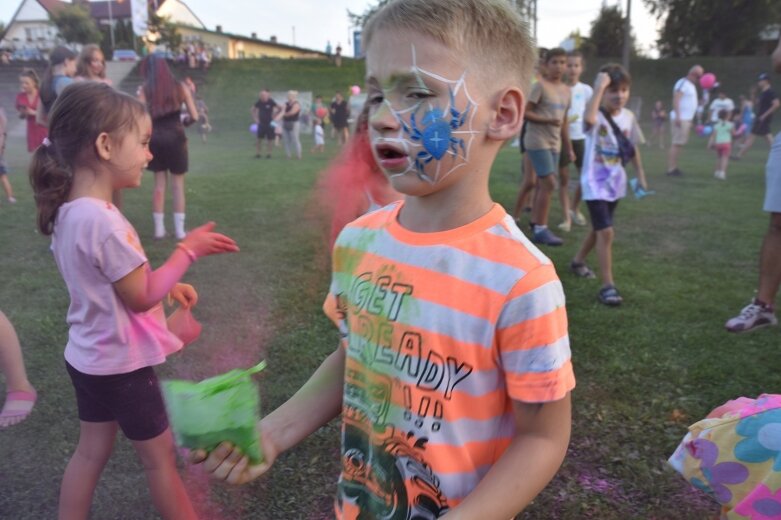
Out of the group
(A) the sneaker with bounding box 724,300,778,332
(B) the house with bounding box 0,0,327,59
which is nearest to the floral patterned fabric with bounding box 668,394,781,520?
(A) the sneaker with bounding box 724,300,778,332

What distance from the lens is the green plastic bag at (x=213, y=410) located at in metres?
1.15

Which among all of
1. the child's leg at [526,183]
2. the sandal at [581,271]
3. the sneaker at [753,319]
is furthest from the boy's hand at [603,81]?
the sneaker at [753,319]

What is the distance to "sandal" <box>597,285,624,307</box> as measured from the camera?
4.96m

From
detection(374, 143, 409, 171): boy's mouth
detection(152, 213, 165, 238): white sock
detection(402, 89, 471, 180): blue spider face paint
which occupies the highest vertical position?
detection(402, 89, 471, 180): blue spider face paint

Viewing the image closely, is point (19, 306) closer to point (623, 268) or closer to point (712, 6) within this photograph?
point (623, 268)

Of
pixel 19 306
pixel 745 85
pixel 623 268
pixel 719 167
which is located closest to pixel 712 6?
pixel 745 85

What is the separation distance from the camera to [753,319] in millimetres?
4438

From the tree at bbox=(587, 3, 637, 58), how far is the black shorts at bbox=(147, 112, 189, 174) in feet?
154

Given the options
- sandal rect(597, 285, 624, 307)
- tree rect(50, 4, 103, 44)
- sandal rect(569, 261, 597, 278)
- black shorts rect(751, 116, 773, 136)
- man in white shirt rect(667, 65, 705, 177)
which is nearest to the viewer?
sandal rect(597, 285, 624, 307)

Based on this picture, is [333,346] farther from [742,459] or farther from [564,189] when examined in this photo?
[564,189]

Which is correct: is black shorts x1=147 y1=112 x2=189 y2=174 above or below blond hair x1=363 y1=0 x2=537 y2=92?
below

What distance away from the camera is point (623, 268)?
239 inches

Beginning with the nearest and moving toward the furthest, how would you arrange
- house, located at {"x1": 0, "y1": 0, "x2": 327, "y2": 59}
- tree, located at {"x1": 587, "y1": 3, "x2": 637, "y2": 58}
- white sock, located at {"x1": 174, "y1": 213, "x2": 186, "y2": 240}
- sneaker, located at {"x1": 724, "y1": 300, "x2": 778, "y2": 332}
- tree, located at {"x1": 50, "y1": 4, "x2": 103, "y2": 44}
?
sneaker, located at {"x1": 724, "y1": 300, "x2": 778, "y2": 332}
white sock, located at {"x1": 174, "y1": 213, "x2": 186, "y2": 240}
tree, located at {"x1": 587, "y1": 3, "x2": 637, "y2": 58}
tree, located at {"x1": 50, "y1": 4, "x2": 103, "y2": 44}
house, located at {"x1": 0, "y1": 0, "x2": 327, "y2": 59}

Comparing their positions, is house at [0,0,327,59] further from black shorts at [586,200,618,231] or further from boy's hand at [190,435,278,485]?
boy's hand at [190,435,278,485]
